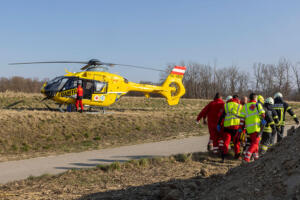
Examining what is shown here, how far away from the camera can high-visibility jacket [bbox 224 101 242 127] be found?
8.09 m

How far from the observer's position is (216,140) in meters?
8.65

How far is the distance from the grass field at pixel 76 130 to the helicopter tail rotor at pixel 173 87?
4.39 m

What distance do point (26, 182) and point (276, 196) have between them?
544 centimetres

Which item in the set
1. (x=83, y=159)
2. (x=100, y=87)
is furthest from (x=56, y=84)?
(x=83, y=159)

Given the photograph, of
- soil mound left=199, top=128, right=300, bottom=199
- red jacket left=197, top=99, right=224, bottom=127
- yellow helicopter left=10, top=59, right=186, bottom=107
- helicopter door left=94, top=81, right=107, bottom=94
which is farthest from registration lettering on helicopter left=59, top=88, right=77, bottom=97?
soil mound left=199, top=128, right=300, bottom=199

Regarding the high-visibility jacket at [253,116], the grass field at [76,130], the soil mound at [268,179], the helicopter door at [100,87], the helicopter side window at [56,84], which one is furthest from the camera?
the helicopter door at [100,87]

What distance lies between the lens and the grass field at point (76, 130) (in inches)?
489

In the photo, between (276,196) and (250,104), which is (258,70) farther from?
(276,196)

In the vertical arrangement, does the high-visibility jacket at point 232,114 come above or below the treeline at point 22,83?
below

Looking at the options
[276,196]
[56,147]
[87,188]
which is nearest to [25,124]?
[56,147]

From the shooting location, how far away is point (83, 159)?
898 cm

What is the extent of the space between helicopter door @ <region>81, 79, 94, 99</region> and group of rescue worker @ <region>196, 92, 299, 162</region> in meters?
11.2

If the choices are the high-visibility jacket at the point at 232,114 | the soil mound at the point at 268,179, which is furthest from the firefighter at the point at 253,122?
the soil mound at the point at 268,179

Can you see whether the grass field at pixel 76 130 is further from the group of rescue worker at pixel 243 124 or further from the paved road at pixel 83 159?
the group of rescue worker at pixel 243 124
